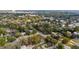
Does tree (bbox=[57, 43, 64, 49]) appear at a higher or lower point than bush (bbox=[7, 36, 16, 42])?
lower

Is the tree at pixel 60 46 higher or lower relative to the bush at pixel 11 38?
lower

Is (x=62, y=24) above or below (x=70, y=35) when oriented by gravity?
above
